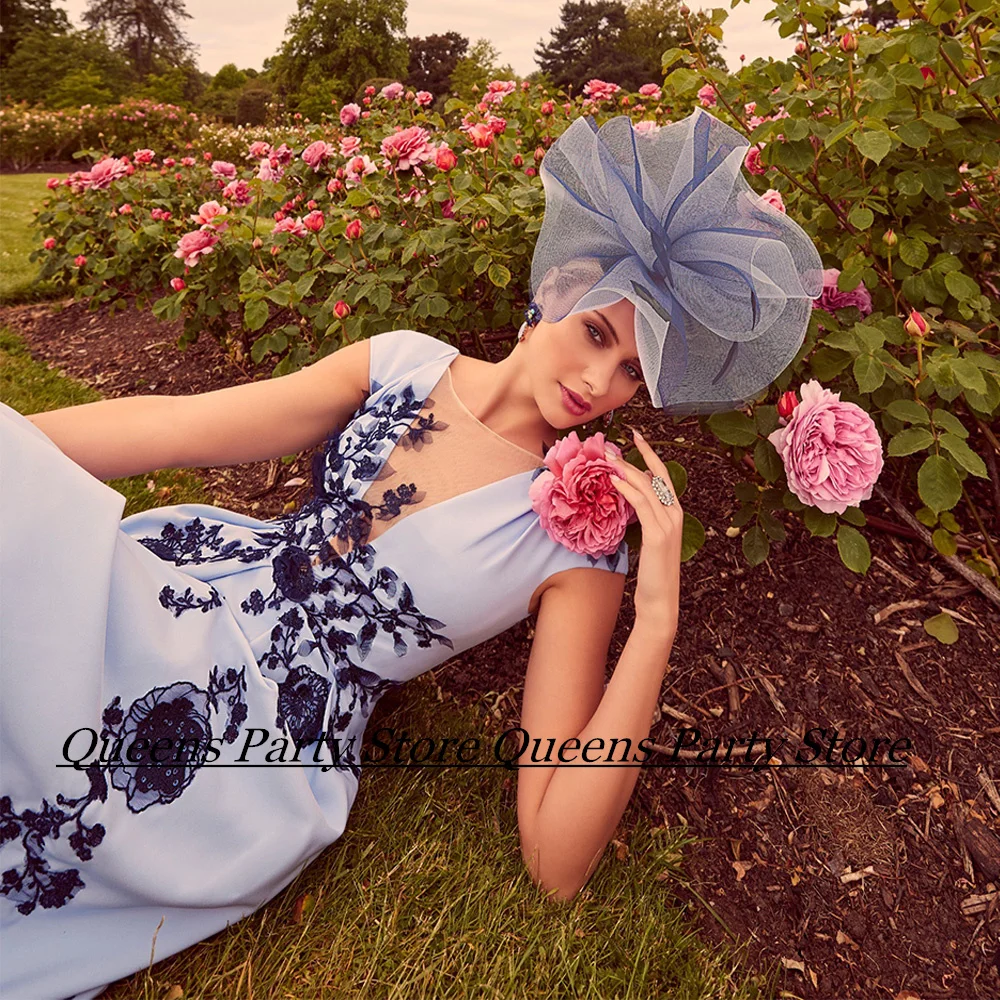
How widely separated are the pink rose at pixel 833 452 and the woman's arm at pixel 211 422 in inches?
41.3

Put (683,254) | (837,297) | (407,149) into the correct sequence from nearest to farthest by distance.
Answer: (683,254)
(837,297)
(407,149)

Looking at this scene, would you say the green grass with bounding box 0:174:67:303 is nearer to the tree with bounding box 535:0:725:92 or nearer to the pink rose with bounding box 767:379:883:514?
the pink rose with bounding box 767:379:883:514

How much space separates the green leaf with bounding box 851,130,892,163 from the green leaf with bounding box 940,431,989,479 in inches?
25.2

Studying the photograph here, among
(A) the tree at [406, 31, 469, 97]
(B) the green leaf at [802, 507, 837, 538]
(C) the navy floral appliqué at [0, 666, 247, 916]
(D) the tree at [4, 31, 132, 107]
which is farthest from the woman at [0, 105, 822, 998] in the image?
(A) the tree at [406, 31, 469, 97]

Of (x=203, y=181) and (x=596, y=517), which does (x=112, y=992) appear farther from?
(x=203, y=181)

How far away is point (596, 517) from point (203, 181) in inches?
210

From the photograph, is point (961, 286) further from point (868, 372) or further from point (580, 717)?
point (580, 717)

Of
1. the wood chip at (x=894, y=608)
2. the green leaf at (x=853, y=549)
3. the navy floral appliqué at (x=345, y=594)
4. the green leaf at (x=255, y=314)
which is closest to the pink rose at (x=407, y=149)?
the green leaf at (x=255, y=314)

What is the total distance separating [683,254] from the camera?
1.41 m

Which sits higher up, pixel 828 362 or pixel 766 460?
pixel 828 362

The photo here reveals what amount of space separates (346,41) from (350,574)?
23.5 m

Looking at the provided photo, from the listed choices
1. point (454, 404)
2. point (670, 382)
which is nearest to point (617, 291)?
point (670, 382)

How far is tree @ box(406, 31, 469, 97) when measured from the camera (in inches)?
952

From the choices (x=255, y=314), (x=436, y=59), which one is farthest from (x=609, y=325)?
(x=436, y=59)
